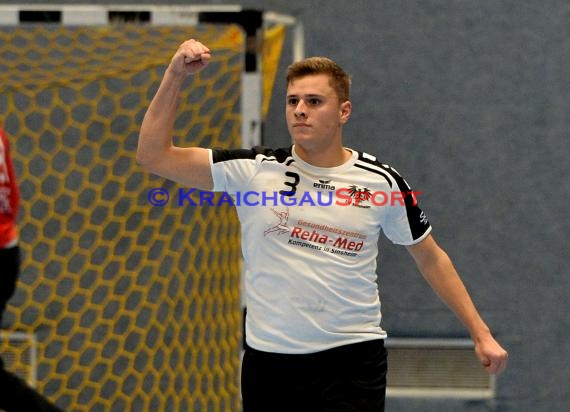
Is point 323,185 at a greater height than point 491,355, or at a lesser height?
greater

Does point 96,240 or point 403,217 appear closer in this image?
point 403,217

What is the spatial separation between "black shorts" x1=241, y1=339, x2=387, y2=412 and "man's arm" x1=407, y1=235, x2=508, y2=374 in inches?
14.4

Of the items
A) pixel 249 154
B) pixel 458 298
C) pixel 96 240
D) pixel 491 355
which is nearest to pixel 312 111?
pixel 249 154

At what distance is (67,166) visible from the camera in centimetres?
396

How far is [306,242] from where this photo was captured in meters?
2.57

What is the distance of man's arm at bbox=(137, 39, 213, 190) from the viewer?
2.46m

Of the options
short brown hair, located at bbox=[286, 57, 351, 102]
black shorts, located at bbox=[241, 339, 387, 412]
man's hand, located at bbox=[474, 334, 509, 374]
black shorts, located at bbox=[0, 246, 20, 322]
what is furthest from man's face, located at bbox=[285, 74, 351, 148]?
black shorts, located at bbox=[0, 246, 20, 322]

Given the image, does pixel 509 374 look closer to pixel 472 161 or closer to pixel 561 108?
pixel 472 161

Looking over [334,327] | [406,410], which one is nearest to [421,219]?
[334,327]

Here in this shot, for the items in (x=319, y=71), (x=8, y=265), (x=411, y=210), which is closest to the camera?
(x=8, y=265)

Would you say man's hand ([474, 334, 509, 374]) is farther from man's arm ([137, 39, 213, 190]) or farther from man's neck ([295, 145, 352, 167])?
man's arm ([137, 39, 213, 190])

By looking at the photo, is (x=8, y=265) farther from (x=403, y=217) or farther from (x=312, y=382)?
(x=403, y=217)

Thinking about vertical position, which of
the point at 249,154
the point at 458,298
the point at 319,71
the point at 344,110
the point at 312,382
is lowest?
the point at 312,382

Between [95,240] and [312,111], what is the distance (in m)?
1.69
